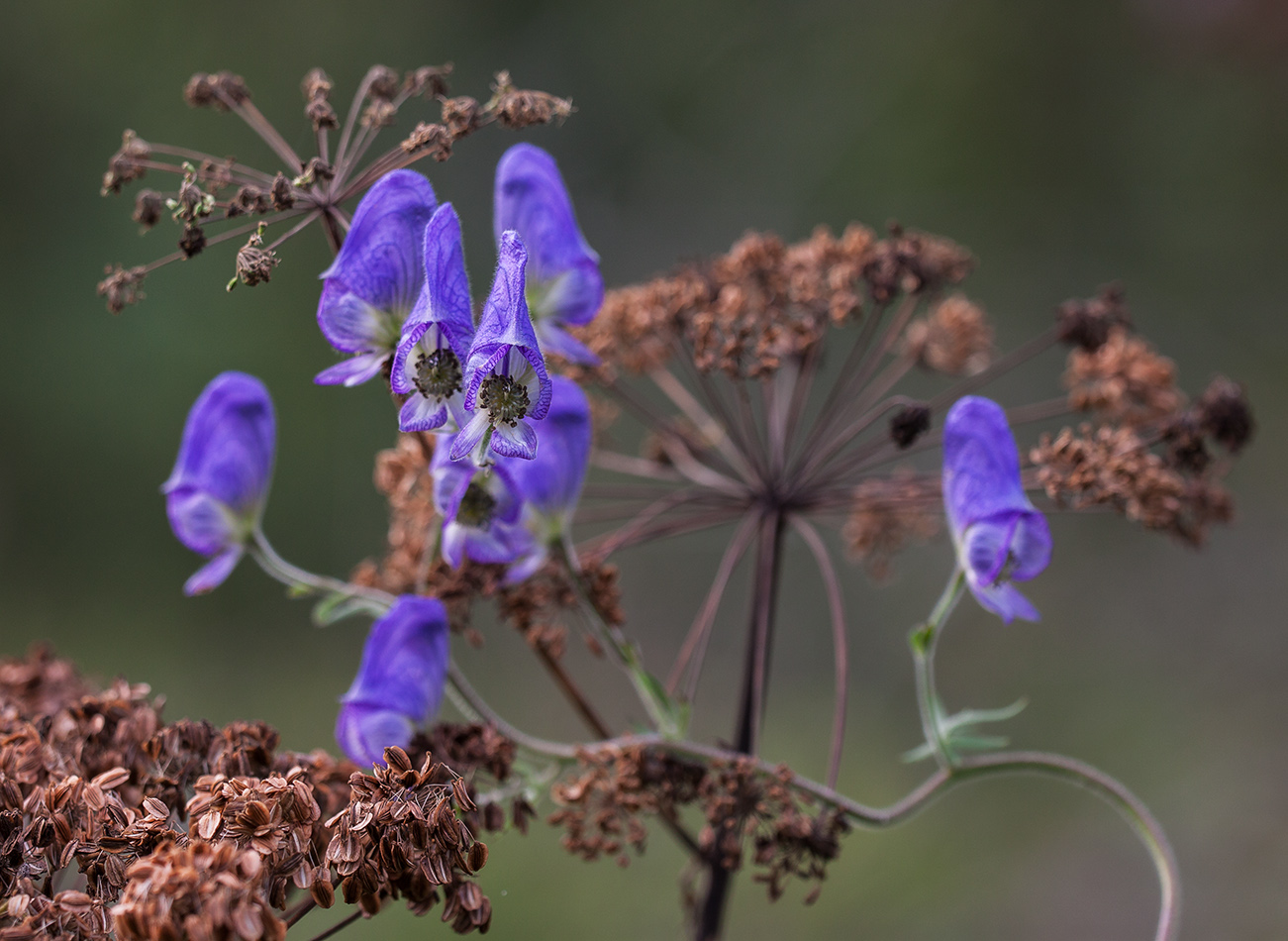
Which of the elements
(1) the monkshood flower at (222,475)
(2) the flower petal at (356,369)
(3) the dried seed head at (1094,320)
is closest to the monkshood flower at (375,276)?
(2) the flower petal at (356,369)

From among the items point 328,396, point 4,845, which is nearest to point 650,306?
point 4,845

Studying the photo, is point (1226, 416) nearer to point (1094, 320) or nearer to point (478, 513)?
point (1094, 320)

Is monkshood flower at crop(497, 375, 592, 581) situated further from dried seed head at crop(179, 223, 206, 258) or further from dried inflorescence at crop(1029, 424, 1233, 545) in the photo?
dried inflorescence at crop(1029, 424, 1233, 545)

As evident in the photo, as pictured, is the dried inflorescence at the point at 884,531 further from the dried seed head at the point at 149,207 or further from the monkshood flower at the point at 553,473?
the dried seed head at the point at 149,207

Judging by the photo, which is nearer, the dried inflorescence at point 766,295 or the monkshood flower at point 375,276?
the monkshood flower at point 375,276

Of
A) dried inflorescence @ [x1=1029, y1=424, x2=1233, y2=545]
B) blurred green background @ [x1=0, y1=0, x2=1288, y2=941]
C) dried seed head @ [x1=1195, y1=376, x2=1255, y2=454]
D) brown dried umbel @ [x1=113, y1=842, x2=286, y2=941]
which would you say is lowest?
brown dried umbel @ [x1=113, y1=842, x2=286, y2=941]

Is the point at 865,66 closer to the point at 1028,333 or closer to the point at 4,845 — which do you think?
the point at 1028,333

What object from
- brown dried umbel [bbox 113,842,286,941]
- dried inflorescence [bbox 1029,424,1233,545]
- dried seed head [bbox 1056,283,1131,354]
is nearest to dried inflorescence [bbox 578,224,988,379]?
dried seed head [bbox 1056,283,1131,354]
